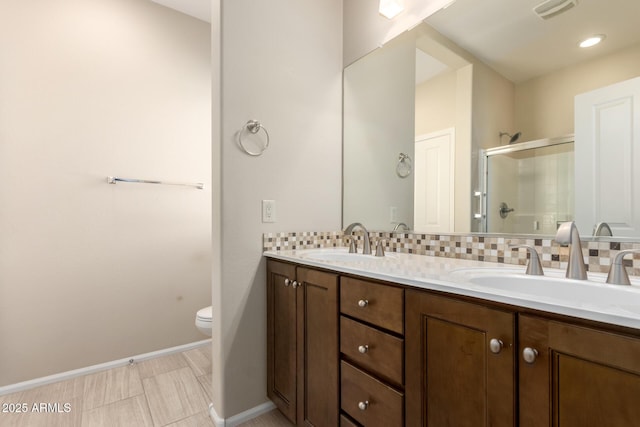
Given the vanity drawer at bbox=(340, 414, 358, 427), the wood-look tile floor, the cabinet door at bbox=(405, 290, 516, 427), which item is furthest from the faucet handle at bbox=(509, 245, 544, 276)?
the wood-look tile floor

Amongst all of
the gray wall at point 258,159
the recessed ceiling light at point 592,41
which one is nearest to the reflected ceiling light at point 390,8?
the gray wall at point 258,159

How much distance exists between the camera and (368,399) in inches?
39.1

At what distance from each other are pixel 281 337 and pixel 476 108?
4.63ft

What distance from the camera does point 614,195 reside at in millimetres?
949

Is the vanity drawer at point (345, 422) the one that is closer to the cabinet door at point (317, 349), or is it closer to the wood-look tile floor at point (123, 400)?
the cabinet door at point (317, 349)

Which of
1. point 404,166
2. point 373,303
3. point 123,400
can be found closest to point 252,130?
point 404,166

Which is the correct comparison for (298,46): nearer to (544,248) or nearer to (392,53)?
(392,53)

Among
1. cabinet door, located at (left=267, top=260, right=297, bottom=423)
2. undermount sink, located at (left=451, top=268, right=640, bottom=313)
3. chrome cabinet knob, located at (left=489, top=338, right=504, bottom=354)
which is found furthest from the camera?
cabinet door, located at (left=267, top=260, right=297, bottom=423)

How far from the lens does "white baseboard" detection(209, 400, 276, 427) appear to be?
4.76 ft

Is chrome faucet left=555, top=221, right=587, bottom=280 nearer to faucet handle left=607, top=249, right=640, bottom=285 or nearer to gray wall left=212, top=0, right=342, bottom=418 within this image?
faucet handle left=607, top=249, right=640, bottom=285

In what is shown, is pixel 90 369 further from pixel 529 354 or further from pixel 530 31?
pixel 530 31

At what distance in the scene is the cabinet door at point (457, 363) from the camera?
A: 665 millimetres

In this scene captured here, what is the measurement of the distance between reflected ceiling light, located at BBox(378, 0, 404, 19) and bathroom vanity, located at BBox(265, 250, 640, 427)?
4.30ft

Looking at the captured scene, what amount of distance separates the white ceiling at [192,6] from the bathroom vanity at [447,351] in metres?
2.15
